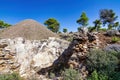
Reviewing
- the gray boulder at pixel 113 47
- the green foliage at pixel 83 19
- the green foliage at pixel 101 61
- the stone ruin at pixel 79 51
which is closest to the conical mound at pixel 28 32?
the stone ruin at pixel 79 51

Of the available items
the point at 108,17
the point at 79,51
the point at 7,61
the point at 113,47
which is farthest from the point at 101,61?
the point at 108,17

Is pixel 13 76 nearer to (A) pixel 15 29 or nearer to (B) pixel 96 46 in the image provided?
(B) pixel 96 46

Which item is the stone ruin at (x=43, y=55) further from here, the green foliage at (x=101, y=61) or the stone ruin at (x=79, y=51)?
the green foliage at (x=101, y=61)

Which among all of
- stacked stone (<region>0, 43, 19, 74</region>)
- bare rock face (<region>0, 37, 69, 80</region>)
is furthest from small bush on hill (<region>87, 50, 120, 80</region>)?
stacked stone (<region>0, 43, 19, 74</region>)

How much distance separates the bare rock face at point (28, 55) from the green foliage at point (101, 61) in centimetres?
426

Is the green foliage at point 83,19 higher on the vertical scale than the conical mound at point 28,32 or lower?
higher

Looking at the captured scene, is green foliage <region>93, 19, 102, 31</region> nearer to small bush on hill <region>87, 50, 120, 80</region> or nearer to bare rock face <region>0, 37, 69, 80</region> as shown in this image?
bare rock face <region>0, 37, 69, 80</region>

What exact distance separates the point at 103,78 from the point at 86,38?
3346 mm

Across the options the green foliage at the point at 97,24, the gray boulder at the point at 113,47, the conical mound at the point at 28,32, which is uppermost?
the green foliage at the point at 97,24

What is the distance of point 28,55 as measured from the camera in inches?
522

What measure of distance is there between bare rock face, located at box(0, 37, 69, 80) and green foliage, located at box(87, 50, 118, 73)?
4.26m

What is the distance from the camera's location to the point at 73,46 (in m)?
11.0

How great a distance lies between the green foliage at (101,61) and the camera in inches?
338

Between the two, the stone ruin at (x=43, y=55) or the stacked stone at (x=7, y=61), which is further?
the stacked stone at (x=7, y=61)
